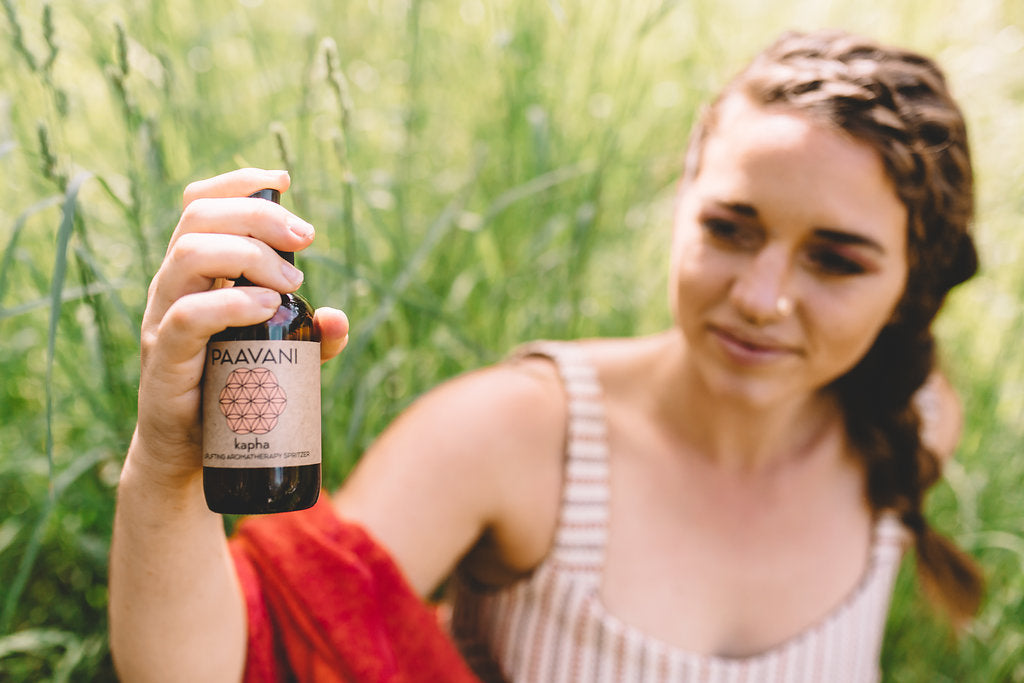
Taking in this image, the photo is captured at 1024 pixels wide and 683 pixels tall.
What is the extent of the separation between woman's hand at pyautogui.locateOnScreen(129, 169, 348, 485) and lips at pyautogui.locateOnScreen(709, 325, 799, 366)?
77cm

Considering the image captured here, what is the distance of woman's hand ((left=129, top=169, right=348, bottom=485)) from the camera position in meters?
0.64

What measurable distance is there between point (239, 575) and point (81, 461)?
0.39m

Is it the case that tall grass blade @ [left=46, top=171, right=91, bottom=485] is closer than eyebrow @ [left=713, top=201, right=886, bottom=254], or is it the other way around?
tall grass blade @ [left=46, top=171, right=91, bottom=485]

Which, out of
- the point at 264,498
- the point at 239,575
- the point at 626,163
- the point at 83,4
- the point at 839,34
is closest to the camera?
the point at 264,498

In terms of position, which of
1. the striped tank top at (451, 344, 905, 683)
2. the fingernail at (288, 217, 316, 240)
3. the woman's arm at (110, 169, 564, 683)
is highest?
the fingernail at (288, 217, 316, 240)

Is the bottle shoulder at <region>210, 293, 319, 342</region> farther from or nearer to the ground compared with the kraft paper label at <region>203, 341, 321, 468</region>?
farther from the ground

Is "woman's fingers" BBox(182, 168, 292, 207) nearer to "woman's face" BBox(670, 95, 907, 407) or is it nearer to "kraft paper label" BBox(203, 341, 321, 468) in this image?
"kraft paper label" BBox(203, 341, 321, 468)

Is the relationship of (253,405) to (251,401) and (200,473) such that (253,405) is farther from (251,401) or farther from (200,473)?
(200,473)

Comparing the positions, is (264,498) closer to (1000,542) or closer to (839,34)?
(839,34)

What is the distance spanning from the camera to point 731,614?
1428mm

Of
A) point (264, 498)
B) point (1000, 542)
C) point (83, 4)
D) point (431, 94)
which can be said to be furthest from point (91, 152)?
point (1000, 542)

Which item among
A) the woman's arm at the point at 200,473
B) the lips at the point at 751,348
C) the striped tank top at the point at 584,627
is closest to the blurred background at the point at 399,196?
the woman's arm at the point at 200,473

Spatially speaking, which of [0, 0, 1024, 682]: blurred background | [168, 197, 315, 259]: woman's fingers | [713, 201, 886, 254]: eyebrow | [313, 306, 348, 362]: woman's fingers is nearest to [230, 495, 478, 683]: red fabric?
[0, 0, 1024, 682]: blurred background

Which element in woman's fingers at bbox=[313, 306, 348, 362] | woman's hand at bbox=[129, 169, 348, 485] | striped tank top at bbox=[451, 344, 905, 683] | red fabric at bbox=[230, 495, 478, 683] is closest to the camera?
woman's hand at bbox=[129, 169, 348, 485]
